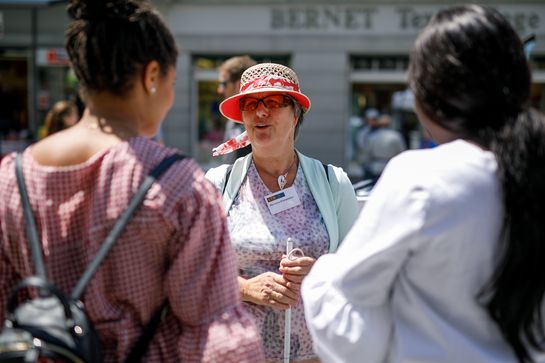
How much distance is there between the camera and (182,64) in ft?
44.6

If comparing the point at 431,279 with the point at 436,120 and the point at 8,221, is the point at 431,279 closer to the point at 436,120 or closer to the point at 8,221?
the point at 436,120

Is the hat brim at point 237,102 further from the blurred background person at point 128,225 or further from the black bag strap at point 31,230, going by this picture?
the black bag strap at point 31,230

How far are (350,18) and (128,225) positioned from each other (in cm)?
1234

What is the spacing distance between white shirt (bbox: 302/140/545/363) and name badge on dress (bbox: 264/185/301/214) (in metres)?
1.15

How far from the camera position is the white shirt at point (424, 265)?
1.46 metres

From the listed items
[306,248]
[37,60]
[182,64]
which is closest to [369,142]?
[182,64]

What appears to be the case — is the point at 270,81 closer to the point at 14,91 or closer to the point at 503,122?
the point at 503,122

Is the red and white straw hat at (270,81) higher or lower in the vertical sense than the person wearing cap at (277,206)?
higher

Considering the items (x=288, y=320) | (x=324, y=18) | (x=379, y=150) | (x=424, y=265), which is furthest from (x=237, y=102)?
(x=324, y=18)

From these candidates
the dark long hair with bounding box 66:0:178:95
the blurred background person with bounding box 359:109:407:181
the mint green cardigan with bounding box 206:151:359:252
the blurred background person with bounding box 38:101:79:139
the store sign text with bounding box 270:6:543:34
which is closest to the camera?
the dark long hair with bounding box 66:0:178:95

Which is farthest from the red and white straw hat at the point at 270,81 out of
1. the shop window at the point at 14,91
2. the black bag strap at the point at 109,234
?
the shop window at the point at 14,91

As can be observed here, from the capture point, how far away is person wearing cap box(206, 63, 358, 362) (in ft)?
8.56

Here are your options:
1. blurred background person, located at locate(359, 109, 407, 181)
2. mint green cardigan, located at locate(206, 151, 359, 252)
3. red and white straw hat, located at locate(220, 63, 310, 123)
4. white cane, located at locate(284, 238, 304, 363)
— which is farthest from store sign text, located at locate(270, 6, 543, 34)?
white cane, located at locate(284, 238, 304, 363)

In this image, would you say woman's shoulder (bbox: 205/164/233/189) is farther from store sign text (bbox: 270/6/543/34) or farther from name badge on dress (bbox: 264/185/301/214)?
store sign text (bbox: 270/6/543/34)
